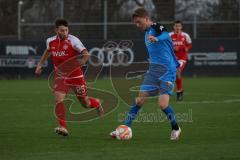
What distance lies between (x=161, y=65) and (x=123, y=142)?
1346 mm

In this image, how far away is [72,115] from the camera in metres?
15.1

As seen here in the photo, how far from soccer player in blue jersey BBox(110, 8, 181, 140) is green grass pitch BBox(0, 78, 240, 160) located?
49 centimetres

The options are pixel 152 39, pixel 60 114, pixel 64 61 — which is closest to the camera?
pixel 152 39

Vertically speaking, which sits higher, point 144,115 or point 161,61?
point 161,61

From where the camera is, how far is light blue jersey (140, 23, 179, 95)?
1105cm

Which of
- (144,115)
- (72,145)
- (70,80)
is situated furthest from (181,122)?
(72,145)

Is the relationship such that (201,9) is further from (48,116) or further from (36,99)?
(48,116)

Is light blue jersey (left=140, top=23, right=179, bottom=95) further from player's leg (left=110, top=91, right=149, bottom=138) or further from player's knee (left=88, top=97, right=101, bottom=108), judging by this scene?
player's knee (left=88, top=97, right=101, bottom=108)

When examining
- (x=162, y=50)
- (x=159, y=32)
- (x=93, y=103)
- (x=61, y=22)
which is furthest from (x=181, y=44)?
(x=159, y=32)

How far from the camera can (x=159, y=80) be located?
11.2m

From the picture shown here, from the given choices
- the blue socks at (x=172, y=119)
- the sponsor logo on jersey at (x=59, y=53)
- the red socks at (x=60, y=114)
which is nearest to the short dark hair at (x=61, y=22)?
the sponsor logo on jersey at (x=59, y=53)

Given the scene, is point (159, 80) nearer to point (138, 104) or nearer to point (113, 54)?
point (138, 104)

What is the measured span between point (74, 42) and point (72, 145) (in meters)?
2.29

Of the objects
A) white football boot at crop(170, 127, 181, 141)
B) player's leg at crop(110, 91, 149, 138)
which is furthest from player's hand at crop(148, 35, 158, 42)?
white football boot at crop(170, 127, 181, 141)
